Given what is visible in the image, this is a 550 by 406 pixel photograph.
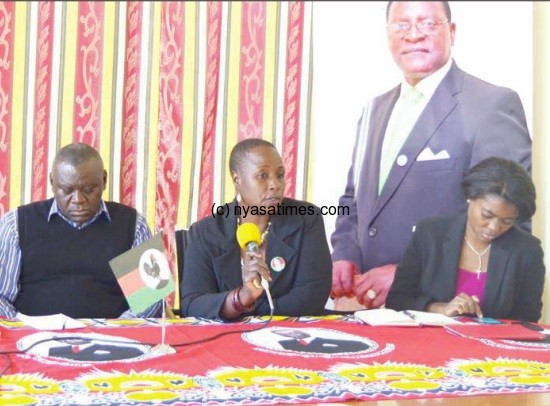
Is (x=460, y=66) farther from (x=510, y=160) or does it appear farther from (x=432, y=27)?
(x=510, y=160)

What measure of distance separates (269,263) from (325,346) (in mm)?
892

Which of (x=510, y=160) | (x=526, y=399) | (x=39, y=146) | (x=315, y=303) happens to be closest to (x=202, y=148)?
(x=39, y=146)

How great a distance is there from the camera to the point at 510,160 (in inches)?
155

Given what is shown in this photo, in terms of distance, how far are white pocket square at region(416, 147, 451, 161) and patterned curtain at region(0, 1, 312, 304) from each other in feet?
1.94

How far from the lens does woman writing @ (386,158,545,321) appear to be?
11.7 feet

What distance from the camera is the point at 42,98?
12.3 feet

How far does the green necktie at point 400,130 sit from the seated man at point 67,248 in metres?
1.43

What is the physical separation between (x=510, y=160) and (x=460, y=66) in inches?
21.1

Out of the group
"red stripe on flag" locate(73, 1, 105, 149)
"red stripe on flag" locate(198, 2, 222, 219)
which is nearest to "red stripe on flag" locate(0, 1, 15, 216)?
"red stripe on flag" locate(73, 1, 105, 149)

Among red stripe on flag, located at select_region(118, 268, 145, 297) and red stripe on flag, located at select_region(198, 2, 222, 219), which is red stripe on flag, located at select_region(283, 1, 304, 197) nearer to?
red stripe on flag, located at select_region(198, 2, 222, 219)

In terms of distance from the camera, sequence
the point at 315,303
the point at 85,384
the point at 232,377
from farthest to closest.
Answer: the point at 315,303, the point at 232,377, the point at 85,384

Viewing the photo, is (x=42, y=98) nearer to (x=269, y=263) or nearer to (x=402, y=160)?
(x=269, y=263)

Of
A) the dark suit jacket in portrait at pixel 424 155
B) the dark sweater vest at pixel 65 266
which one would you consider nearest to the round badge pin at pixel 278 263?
the dark sweater vest at pixel 65 266

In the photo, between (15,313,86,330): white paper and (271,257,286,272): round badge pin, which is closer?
(15,313,86,330): white paper
